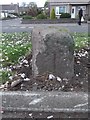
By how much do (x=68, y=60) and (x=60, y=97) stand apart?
3.11 feet

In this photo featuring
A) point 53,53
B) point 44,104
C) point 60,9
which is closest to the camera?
point 44,104

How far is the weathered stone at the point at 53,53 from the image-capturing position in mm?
6160

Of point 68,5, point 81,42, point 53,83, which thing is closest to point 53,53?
point 53,83

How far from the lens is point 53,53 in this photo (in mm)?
6215

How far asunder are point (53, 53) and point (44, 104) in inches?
51.6

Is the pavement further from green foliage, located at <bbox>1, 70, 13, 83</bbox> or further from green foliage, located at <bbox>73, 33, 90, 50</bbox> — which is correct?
green foliage, located at <bbox>73, 33, 90, 50</bbox>

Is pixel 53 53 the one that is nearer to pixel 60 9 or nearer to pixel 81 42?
pixel 81 42

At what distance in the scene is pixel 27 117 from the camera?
15.7 feet

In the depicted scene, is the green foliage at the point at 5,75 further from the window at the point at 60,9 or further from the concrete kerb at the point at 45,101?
the window at the point at 60,9

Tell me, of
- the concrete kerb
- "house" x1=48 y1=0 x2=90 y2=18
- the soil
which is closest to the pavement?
the concrete kerb

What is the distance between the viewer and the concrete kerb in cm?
504

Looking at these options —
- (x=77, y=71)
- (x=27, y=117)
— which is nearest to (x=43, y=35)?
(x=77, y=71)

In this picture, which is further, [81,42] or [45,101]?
[81,42]

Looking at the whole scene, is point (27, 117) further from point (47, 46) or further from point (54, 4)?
point (54, 4)
